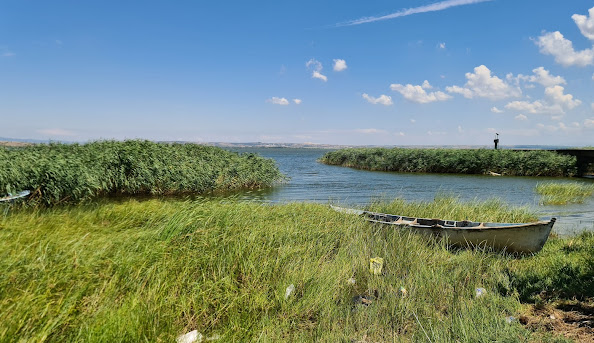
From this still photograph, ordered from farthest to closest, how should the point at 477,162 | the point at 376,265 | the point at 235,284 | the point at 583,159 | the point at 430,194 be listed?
the point at 477,162 < the point at 583,159 < the point at 430,194 < the point at 376,265 < the point at 235,284

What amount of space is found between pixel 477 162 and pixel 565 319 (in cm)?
4012

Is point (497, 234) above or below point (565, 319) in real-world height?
above

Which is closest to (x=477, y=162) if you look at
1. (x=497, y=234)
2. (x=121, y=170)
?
(x=497, y=234)

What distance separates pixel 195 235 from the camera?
6367mm

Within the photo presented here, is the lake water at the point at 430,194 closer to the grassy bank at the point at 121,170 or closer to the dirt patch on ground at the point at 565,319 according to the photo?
the grassy bank at the point at 121,170

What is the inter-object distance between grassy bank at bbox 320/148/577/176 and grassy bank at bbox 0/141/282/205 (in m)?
22.9

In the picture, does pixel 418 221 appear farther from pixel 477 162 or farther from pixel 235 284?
pixel 477 162

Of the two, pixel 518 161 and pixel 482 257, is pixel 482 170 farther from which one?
pixel 482 257

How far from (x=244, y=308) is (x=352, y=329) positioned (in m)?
1.60

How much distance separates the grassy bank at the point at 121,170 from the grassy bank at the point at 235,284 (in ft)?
32.5

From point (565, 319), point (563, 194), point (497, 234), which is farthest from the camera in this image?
point (563, 194)

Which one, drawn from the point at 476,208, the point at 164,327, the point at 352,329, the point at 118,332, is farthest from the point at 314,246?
the point at 476,208

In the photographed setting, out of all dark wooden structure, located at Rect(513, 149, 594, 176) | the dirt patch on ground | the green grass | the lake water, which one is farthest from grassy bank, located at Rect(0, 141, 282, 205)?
dark wooden structure, located at Rect(513, 149, 594, 176)

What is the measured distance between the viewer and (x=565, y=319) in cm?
554
